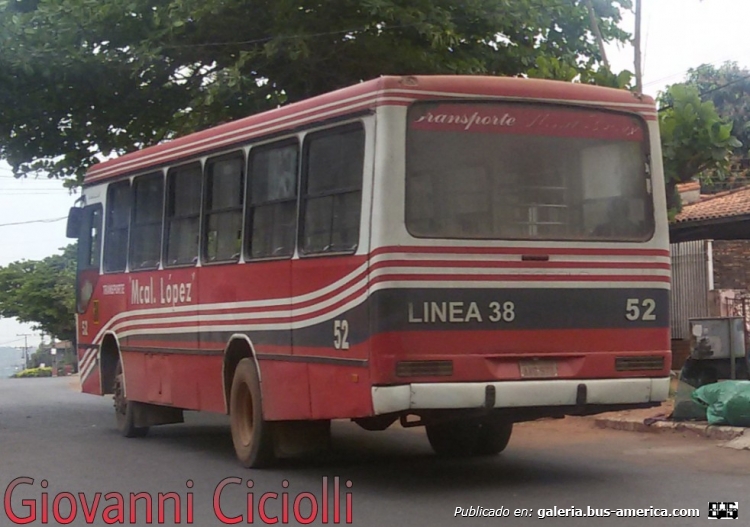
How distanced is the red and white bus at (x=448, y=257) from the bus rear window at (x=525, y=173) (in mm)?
14

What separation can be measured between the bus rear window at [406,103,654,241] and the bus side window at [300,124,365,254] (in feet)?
1.65

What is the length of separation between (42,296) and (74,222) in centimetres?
3821

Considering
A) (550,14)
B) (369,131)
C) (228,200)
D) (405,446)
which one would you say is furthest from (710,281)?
(369,131)

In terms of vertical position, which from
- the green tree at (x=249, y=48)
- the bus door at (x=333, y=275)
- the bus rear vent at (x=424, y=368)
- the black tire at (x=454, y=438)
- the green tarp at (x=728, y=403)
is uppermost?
the green tree at (x=249, y=48)

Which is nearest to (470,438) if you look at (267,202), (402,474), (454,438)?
(454,438)

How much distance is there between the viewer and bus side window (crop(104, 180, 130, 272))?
13.8 m

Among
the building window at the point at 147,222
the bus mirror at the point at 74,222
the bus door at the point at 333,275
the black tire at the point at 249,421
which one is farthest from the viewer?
the bus mirror at the point at 74,222

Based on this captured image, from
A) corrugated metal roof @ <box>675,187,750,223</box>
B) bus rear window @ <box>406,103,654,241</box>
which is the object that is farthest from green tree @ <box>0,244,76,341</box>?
bus rear window @ <box>406,103,654,241</box>

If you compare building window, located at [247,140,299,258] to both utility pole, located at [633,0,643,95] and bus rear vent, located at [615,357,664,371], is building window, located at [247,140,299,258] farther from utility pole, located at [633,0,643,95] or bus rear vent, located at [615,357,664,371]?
utility pole, located at [633,0,643,95]

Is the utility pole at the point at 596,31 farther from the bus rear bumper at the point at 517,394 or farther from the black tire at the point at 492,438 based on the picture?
the bus rear bumper at the point at 517,394

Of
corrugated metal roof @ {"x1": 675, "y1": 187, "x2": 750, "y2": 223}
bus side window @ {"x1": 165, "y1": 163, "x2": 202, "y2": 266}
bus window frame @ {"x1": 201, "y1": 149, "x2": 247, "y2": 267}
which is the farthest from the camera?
corrugated metal roof @ {"x1": 675, "y1": 187, "x2": 750, "y2": 223}

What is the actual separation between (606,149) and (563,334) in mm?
1512

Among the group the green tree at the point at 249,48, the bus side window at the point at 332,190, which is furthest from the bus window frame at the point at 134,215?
the bus side window at the point at 332,190

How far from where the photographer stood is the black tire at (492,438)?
1123 centimetres
